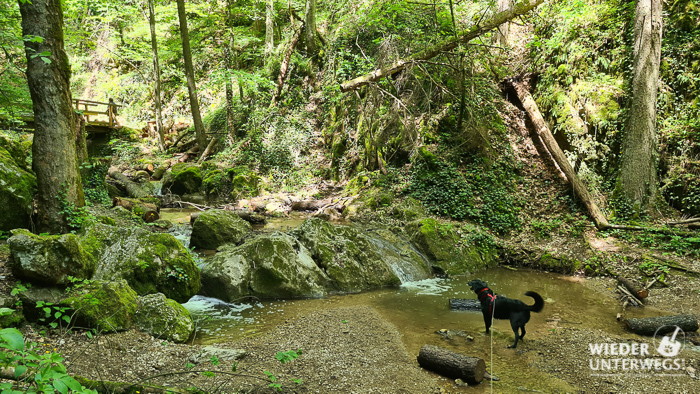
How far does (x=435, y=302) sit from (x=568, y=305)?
2.52m

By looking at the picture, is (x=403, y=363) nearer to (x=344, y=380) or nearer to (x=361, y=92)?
(x=344, y=380)

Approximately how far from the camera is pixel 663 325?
5.40m

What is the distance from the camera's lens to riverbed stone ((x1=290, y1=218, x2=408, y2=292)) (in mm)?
8148

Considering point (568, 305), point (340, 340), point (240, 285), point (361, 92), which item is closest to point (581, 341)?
point (568, 305)

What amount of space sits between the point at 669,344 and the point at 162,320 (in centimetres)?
711

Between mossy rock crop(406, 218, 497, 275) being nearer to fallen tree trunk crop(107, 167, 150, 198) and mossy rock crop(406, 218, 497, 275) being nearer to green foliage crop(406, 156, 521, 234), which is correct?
green foliage crop(406, 156, 521, 234)

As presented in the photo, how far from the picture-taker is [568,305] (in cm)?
697

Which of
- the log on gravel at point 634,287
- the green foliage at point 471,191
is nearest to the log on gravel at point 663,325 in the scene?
the log on gravel at point 634,287

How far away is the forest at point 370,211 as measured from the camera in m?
4.23

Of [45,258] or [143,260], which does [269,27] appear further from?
[45,258]

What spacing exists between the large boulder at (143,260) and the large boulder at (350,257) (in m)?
2.71

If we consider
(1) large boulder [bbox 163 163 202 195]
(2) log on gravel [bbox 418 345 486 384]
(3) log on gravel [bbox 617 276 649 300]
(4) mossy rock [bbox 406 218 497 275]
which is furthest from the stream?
(1) large boulder [bbox 163 163 202 195]

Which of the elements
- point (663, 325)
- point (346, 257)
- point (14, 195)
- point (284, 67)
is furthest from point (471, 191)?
point (284, 67)

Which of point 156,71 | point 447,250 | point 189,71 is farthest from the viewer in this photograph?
point 156,71
